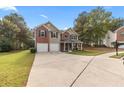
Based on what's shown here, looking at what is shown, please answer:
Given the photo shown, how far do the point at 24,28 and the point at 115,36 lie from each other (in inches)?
53.1

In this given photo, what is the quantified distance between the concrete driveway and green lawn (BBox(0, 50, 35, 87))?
3.5 inches

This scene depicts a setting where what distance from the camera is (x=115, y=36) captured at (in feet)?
11.7

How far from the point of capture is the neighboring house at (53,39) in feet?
11.8

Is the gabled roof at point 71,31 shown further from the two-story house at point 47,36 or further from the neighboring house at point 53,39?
the two-story house at point 47,36

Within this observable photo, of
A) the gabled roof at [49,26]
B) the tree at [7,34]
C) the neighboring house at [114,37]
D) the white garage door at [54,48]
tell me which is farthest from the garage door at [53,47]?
the neighboring house at [114,37]

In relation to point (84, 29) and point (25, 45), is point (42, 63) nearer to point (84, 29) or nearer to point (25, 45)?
point (25, 45)

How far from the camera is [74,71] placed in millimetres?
3381

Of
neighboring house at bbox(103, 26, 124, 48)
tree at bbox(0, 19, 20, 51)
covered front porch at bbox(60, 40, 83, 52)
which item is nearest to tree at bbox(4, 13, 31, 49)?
tree at bbox(0, 19, 20, 51)

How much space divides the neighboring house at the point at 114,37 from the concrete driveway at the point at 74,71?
0.18 metres

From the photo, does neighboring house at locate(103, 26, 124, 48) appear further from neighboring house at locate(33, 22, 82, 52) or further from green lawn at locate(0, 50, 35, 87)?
green lawn at locate(0, 50, 35, 87)

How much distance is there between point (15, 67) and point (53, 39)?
2.33 ft
